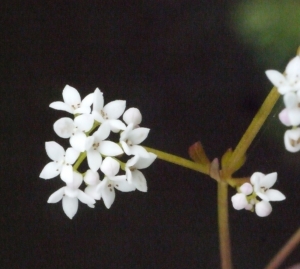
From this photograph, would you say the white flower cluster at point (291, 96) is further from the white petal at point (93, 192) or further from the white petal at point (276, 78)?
the white petal at point (93, 192)

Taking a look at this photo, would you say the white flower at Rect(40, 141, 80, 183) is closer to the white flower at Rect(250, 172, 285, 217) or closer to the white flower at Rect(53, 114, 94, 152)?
the white flower at Rect(53, 114, 94, 152)

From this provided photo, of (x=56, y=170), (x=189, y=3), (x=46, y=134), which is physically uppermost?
(x=189, y=3)

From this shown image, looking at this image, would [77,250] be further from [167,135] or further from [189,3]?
[189,3]

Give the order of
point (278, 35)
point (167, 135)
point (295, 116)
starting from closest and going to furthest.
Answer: point (295, 116), point (278, 35), point (167, 135)

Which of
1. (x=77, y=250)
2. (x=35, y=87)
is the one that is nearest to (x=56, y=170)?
(x=35, y=87)

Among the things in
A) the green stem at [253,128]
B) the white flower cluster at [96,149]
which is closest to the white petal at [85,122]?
the white flower cluster at [96,149]

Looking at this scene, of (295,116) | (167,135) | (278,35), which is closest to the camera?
(295,116)

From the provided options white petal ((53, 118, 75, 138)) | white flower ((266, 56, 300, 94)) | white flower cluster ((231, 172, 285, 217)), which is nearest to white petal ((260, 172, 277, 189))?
white flower cluster ((231, 172, 285, 217))
